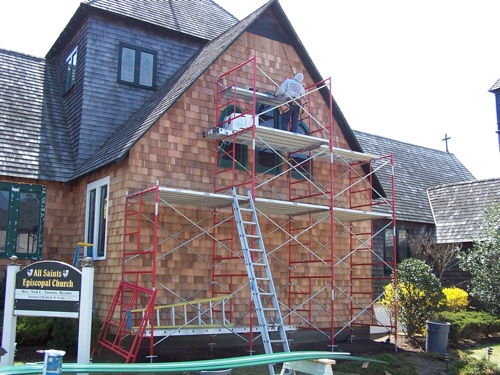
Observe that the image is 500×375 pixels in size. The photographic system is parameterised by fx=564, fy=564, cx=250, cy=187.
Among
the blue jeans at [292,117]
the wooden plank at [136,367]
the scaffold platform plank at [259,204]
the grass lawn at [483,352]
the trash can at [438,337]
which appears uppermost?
the blue jeans at [292,117]

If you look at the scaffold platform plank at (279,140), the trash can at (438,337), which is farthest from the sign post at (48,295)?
the trash can at (438,337)

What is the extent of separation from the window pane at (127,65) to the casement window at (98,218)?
12.1 feet

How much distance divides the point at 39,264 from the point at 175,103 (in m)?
6.01

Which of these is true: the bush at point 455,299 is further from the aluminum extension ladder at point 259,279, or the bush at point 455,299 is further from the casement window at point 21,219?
the casement window at point 21,219

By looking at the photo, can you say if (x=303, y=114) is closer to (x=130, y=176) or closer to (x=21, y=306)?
(x=130, y=176)

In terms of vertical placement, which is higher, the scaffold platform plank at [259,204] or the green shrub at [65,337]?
the scaffold platform plank at [259,204]

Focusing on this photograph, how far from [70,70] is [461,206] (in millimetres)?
15279

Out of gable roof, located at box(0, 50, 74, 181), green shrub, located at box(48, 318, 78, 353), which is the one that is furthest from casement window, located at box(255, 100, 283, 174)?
green shrub, located at box(48, 318, 78, 353)

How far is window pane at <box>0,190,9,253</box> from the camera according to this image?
1357cm

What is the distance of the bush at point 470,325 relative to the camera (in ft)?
47.9

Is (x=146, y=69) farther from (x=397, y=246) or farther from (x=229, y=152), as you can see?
(x=397, y=246)

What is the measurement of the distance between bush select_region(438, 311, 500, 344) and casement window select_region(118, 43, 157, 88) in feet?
33.8

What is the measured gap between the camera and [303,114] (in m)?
15.4

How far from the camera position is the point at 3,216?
13641 millimetres
